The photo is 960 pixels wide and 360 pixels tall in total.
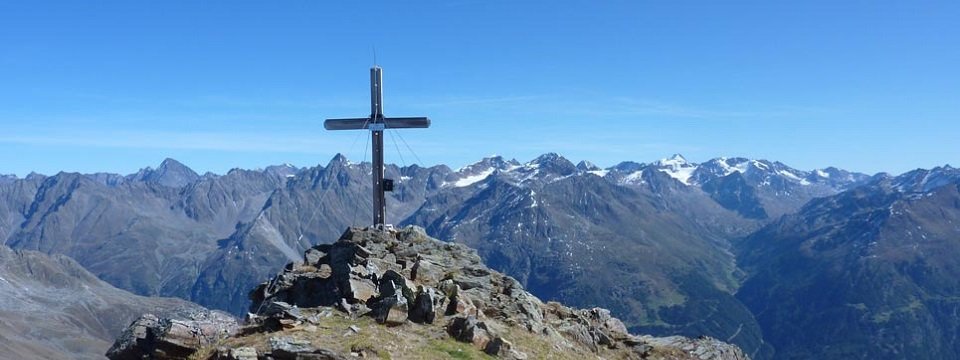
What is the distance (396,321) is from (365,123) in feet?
58.6

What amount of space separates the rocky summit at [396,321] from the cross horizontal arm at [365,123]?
228 inches

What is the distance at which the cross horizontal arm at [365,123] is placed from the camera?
41438 millimetres

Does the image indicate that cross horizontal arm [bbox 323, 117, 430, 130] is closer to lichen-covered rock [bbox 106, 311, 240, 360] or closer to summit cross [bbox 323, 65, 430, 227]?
summit cross [bbox 323, 65, 430, 227]

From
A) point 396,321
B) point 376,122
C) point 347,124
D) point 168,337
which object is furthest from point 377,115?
point 168,337

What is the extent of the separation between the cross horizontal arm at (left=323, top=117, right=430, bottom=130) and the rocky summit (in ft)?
19.0

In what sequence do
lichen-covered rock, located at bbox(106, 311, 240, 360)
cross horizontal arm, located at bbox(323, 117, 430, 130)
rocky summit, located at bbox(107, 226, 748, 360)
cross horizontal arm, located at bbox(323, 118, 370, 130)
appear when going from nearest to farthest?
rocky summit, located at bbox(107, 226, 748, 360)
lichen-covered rock, located at bbox(106, 311, 240, 360)
cross horizontal arm, located at bbox(323, 117, 430, 130)
cross horizontal arm, located at bbox(323, 118, 370, 130)

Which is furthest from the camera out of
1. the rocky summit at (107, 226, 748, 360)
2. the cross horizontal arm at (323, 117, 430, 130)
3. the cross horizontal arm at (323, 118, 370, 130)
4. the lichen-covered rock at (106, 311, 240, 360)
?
the cross horizontal arm at (323, 118, 370, 130)

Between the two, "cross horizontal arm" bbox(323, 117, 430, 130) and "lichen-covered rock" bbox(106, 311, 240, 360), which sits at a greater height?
"cross horizontal arm" bbox(323, 117, 430, 130)

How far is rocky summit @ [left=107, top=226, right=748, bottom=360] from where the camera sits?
23953mm

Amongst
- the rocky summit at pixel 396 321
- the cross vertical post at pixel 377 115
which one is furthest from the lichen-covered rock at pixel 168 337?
the cross vertical post at pixel 377 115

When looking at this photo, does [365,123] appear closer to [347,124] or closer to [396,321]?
[347,124]

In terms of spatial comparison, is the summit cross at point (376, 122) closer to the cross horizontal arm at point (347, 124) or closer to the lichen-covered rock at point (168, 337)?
the cross horizontal arm at point (347, 124)

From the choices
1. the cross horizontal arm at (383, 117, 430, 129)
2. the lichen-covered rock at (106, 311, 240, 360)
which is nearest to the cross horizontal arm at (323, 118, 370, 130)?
the cross horizontal arm at (383, 117, 430, 129)

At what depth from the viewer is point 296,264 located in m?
40.1
